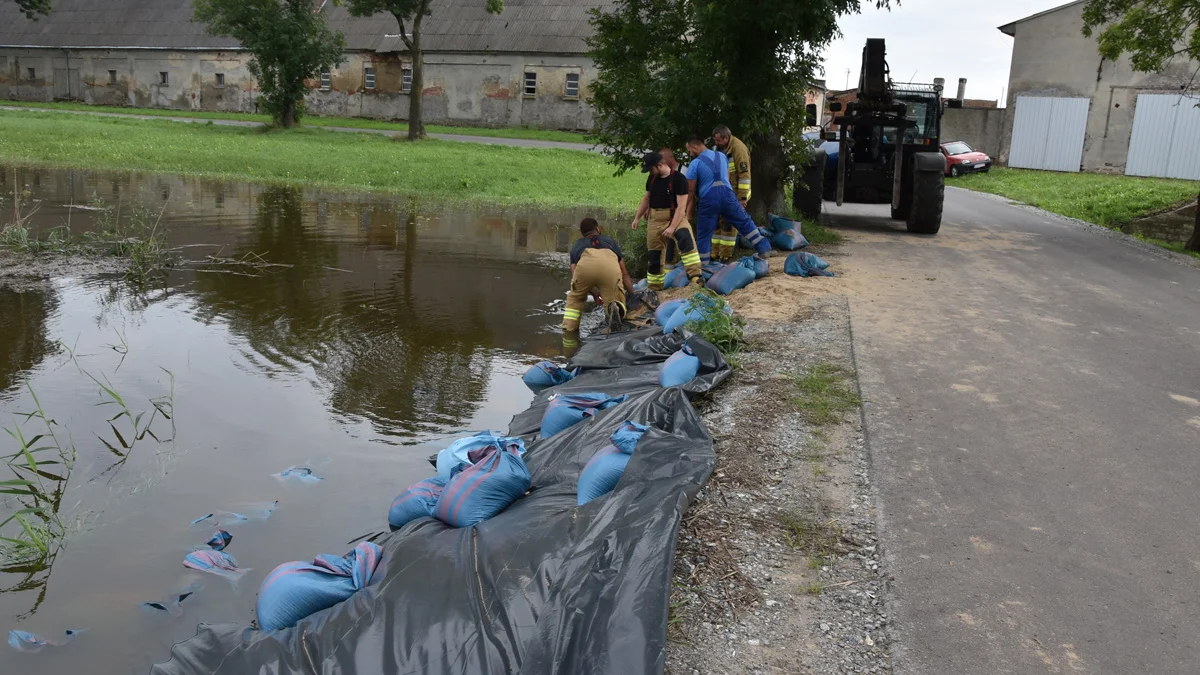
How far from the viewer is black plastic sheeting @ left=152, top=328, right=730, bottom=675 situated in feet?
10.9

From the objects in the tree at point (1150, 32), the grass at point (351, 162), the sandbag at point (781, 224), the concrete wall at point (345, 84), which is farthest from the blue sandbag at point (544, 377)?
the concrete wall at point (345, 84)

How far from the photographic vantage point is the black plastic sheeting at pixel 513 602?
3322 mm

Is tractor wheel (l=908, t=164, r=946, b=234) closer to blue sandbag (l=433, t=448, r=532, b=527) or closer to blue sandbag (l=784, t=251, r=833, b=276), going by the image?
blue sandbag (l=784, t=251, r=833, b=276)

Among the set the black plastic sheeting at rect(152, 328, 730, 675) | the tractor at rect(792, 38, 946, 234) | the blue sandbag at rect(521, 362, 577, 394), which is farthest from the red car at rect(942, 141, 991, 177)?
the black plastic sheeting at rect(152, 328, 730, 675)

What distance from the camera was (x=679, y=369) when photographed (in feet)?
22.2

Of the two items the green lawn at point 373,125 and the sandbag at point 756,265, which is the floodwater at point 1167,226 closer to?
the sandbag at point 756,265

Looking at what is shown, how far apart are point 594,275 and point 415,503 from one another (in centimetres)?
442

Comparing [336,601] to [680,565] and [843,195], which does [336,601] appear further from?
[843,195]

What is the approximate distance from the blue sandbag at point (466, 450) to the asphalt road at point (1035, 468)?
2037mm

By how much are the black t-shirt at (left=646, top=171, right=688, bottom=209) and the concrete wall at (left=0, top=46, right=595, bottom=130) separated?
31867 mm

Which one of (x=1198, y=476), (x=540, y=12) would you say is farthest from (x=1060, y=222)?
(x=540, y=12)

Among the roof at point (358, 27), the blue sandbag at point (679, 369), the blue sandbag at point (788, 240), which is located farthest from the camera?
the roof at point (358, 27)

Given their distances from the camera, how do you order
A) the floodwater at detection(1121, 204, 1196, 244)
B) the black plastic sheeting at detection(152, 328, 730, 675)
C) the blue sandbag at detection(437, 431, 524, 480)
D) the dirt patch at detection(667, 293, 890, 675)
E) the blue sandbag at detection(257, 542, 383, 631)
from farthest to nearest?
the floodwater at detection(1121, 204, 1196, 244) → the blue sandbag at detection(437, 431, 524, 480) → the blue sandbag at detection(257, 542, 383, 631) → the dirt patch at detection(667, 293, 890, 675) → the black plastic sheeting at detection(152, 328, 730, 675)

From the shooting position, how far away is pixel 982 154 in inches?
1312
